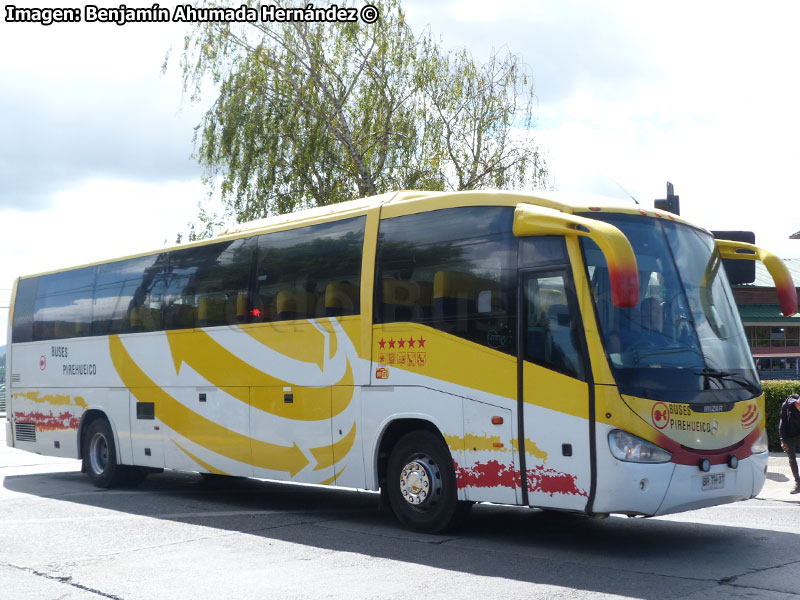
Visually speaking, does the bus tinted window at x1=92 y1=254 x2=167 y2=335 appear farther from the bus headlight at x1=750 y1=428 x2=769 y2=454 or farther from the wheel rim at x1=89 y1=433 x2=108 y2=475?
the bus headlight at x1=750 y1=428 x2=769 y2=454

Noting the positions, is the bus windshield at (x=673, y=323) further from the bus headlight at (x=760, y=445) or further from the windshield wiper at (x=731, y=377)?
the bus headlight at (x=760, y=445)

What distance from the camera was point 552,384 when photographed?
8.70 meters

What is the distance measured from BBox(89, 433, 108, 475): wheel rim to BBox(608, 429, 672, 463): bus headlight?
9.63m

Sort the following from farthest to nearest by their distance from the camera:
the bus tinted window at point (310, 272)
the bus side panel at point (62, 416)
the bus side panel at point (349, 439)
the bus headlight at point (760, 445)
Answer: the bus side panel at point (62, 416) < the bus tinted window at point (310, 272) < the bus side panel at point (349, 439) < the bus headlight at point (760, 445)

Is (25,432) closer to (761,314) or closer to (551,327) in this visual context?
(551,327)

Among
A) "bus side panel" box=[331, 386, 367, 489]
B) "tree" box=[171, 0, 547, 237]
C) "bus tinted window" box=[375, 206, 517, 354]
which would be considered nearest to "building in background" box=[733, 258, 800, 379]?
"tree" box=[171, 0, 547, 237]

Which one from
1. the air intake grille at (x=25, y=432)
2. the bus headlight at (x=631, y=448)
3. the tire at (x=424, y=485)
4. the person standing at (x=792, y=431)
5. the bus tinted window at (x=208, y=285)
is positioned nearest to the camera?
the bus headlight at (x=631, y=448)

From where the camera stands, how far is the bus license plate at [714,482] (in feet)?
27.9

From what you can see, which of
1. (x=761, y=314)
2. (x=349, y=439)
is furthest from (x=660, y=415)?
(x=761, y=314)

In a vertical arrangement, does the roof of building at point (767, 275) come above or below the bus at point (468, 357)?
above

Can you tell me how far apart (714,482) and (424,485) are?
9.33 ft

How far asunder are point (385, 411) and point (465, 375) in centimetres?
125

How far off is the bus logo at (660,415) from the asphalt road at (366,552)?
3.80 ft

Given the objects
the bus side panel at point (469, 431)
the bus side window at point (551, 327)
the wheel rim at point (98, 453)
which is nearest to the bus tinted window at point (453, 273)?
the bus side window at point (551, 327)
